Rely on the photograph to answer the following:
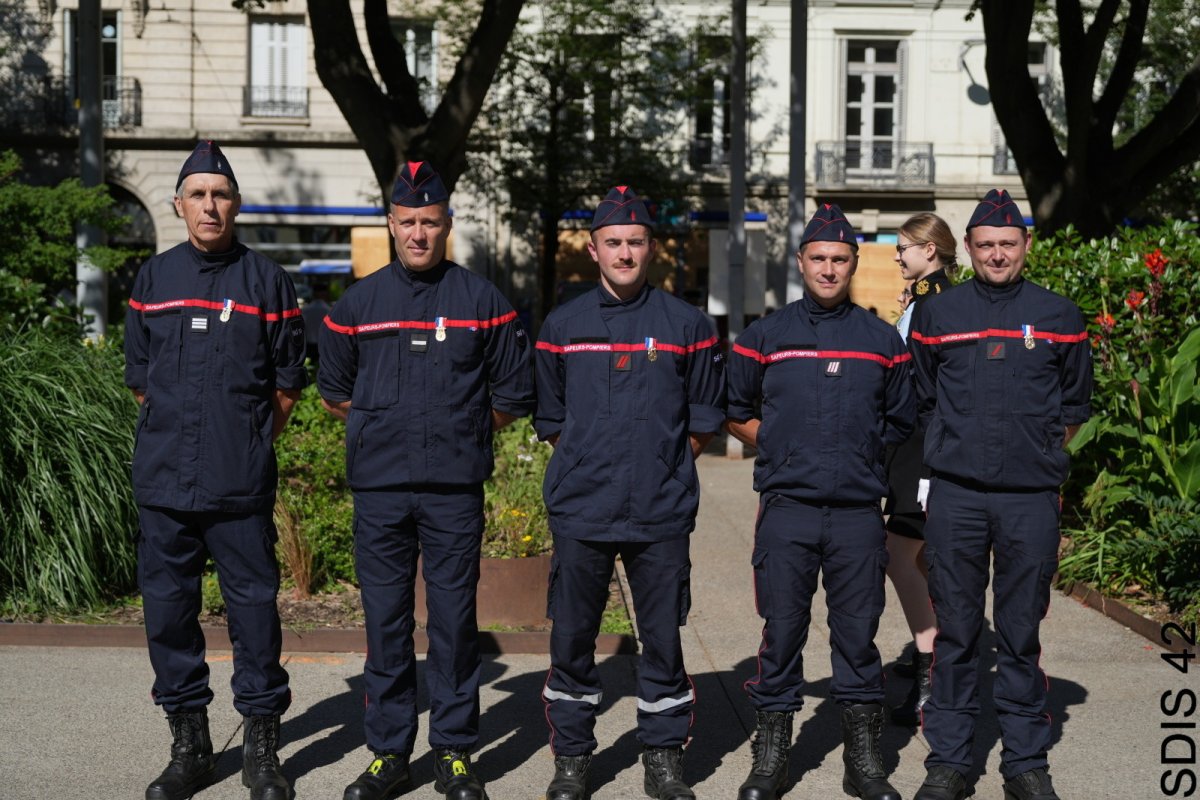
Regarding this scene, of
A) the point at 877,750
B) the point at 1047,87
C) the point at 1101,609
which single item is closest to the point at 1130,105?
the point at 1047,87

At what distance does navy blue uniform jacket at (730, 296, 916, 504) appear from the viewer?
16.5 feet

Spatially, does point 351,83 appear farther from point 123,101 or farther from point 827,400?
point 123,101

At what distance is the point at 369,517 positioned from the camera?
505 centimetres

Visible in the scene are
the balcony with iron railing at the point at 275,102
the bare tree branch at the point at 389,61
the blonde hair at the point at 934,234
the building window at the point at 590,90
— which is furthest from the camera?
the balcony with iron railing at the point at 275,102

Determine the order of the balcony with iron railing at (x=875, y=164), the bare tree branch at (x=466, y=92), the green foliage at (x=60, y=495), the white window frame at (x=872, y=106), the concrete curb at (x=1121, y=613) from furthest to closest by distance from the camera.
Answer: the white window frame at (x=872, y=106) → the balcony with iron railing at (x=875, y=164) → the bare tree branch at (x=466, y=92) → the concrete curb at (x=1121, y=613) → the green foliage at (x=60, y=495)

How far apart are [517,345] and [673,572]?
1025mm

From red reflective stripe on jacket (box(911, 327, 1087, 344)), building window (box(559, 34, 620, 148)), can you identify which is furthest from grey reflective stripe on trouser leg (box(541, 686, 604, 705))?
building window (box(559, 34, 620, 148))

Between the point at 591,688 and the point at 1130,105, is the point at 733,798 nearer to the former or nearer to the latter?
the point at 591,688

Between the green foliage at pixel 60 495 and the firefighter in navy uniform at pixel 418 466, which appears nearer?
the firefighter in navy uniform at pixel 418 466

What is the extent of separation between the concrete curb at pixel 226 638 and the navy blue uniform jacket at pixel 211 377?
1.81 metres

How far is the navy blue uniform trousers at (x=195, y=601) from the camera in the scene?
5.05 metres

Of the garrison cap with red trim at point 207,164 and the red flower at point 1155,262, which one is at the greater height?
the garrison cap with red trim at point 207,164

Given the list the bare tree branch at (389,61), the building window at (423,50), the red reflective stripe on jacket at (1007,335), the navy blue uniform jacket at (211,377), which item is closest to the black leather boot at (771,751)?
the red reflective stripe on jacket at (1007,335)

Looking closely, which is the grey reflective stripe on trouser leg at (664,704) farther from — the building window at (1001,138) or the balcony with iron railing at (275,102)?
the building window at (1001,138)
